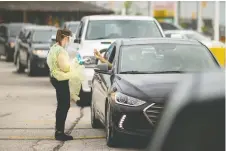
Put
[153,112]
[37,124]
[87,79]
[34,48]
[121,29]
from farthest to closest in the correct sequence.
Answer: [34,48] → [121,29] → [87,79] → [37,124] → [153,112]

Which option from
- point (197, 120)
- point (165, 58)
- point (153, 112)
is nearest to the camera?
point (197, 120)

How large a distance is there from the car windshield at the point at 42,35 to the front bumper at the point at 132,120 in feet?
58.6

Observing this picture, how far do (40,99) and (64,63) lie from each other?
23.4ft

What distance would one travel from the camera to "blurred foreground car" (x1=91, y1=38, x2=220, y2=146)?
9461 mm

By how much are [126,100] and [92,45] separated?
6656 millimetres

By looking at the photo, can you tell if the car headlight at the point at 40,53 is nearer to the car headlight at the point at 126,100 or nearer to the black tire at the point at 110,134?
the black tire at the point at 110,134

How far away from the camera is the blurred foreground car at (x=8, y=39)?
37.6 meters

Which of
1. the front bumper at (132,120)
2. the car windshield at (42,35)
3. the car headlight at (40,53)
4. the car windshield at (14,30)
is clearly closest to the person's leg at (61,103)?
the front bumper at (132,120)

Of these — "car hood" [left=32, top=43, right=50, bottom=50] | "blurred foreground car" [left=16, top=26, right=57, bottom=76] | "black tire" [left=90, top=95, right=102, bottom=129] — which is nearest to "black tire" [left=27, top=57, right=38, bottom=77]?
"blurred foreground car" [left=16, top=26, right=57, bottom=76]

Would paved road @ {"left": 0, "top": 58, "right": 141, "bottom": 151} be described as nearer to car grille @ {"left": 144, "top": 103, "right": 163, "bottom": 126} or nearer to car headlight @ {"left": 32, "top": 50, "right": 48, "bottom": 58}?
car grille @ {"left": 144, "top": 103, "right": 163, "bottom": 126}

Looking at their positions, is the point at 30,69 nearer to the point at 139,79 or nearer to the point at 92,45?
the point at 92,45

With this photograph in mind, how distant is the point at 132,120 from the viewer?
31.3ft

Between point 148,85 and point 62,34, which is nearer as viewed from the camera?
point 148,85

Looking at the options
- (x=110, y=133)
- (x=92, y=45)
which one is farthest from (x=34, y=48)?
(x=110, y=133)
